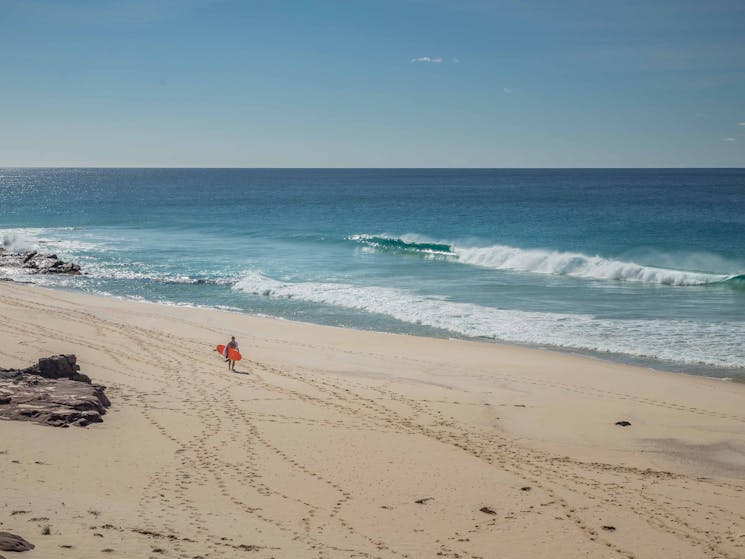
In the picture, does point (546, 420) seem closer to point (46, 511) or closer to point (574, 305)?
point (46, 511)

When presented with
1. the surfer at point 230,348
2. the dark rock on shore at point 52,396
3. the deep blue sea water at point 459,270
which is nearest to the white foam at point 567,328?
the deep blue sea water at point 459,270

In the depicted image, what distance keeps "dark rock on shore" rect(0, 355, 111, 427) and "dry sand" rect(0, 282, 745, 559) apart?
1.21 feet

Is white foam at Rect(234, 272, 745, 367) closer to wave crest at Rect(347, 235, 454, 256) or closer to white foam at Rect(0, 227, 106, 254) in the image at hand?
wave crest at Rect(347, 235, 454, 256)

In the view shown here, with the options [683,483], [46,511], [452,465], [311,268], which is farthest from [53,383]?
[311,268]

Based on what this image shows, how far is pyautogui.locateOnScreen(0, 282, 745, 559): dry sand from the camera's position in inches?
308

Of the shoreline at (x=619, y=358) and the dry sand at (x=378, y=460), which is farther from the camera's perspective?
the shoreline at (x=619, y=358)

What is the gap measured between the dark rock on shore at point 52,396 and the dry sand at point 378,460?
0.37 meters

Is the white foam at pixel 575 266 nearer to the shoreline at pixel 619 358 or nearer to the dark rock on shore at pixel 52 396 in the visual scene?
the shoreline at pixel 619 358

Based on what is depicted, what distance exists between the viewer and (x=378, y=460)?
10.5 meters

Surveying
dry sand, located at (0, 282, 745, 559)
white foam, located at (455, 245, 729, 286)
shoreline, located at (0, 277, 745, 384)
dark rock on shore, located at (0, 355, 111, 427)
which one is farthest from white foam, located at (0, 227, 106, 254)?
dark rock on shore, located at (0, 355, 111, 427)

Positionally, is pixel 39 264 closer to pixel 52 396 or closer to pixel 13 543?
pixel 52 396

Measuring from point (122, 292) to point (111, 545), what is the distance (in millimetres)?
24233

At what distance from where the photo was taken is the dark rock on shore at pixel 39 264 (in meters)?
34.0

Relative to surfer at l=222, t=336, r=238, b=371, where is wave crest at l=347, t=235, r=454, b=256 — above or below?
above
